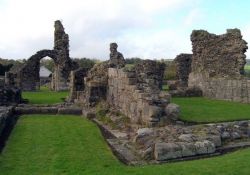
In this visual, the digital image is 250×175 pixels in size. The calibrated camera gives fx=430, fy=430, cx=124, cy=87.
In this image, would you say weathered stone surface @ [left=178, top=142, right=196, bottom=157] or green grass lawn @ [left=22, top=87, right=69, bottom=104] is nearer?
weathered stone surface @ [left=178, top=142, right=196, bottom=157]

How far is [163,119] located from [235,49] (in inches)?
562

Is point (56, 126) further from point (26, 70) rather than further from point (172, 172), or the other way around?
point (26, 70)

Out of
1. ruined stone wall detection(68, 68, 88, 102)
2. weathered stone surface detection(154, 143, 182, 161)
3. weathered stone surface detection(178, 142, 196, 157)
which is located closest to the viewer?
weathered stone surface detection(154, 143, 182, 161)

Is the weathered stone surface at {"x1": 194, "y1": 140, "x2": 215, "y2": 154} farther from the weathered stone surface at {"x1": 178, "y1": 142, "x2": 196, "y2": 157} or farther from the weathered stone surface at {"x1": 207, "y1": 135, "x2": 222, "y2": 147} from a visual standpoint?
the weathered stone surface at {"x1": 207, "y1": 135, "x2": 222, "y2": 147}

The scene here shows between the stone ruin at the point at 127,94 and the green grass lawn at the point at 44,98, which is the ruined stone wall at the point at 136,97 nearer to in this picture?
the stone ruin at the point at 127,94

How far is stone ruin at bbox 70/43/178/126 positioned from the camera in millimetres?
14008

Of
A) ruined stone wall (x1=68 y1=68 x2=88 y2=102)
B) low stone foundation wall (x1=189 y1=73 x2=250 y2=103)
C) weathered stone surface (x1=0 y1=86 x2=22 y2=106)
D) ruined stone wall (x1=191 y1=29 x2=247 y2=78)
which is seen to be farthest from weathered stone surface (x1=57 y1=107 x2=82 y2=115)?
ruined stone wall (x1=191 y1=29 x2=247 y2=78)

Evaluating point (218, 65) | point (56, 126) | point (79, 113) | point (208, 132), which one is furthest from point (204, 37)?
point (208, 132)

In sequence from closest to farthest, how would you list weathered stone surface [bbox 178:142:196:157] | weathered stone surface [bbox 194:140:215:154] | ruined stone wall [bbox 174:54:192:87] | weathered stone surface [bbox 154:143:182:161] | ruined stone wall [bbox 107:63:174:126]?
weathered stone surface [bbox 154:143:182:161] → weathered stone surface [bbox 178:142:196:157] → weathered stone surface [bbox 194:140:215:154] → ruined stone wall [bbox 107:63:174:126] → ruined stone wall [bbox 174:54:192:87]

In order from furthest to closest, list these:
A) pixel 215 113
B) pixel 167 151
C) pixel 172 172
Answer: pixel 215 113, pixel 167 151, pixel 172 172

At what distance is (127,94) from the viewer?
1677cm

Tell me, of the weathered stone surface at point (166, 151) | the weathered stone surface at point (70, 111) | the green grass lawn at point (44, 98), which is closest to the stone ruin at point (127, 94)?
the weathered stone surface at point (70, 111)

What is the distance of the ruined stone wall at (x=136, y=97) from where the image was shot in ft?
45.6

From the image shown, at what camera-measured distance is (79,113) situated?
20.0 metres
